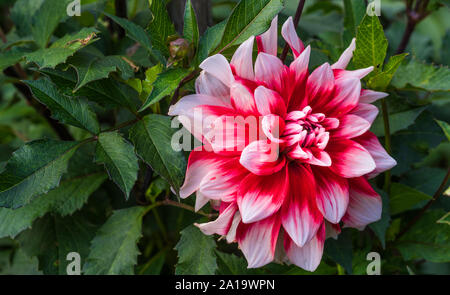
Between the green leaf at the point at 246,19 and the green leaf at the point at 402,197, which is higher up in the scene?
the green leaf at the point at 246,19

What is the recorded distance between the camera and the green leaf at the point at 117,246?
485 mm

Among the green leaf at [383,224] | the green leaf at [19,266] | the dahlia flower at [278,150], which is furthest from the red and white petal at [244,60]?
the green leaf at [19,266]

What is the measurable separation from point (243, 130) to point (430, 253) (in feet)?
0.96

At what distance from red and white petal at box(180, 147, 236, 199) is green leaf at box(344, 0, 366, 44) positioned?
24 centimetres

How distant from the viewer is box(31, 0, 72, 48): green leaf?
0.53 metres

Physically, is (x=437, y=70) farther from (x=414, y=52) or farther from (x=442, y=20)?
(x=442, y=20)

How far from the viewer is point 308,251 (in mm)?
406

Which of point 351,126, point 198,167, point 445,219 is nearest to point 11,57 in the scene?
point 198,167

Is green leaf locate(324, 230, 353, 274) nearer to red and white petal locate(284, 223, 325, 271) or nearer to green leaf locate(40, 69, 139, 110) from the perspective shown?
red and white petal locate(284, 223, 325, 271)

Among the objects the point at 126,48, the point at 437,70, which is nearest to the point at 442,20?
the point at 437,70

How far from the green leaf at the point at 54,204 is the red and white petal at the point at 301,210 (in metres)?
0.25

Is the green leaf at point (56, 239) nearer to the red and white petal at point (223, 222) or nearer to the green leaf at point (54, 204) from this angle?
the green leaf at point (54, 204)

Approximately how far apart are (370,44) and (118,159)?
0.25 meters

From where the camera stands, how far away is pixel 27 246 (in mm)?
561
